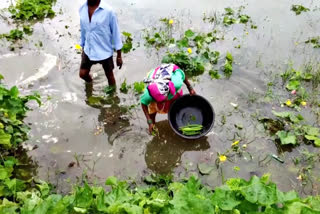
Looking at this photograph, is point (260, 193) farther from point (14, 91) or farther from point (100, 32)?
point (100, 32)

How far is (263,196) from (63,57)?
4277 mm

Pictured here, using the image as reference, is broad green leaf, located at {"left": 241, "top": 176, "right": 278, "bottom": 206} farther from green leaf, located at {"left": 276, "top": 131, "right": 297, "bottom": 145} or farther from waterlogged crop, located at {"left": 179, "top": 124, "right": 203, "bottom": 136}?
green leaf, located at {"left": 276, "top": 131, "right": 297, "bottom": 145}

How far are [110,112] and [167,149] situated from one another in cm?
103

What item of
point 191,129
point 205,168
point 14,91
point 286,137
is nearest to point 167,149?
point 191,129

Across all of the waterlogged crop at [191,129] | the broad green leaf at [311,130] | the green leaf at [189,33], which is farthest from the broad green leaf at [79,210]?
the green leaf at [189,33]

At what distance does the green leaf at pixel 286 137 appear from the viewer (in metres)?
3.69

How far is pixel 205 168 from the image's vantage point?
353 centimetres

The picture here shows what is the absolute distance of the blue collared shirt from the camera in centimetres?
371

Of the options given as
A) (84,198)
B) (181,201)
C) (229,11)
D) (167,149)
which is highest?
(229,11)

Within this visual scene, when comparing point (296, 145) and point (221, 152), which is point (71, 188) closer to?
point (221, 152)

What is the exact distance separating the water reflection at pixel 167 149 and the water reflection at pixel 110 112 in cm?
49

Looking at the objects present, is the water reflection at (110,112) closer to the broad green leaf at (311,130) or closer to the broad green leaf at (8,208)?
the broad green leaf at (8,208)

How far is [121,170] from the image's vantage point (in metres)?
3.54

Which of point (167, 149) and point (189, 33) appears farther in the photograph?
point (189, 33)
